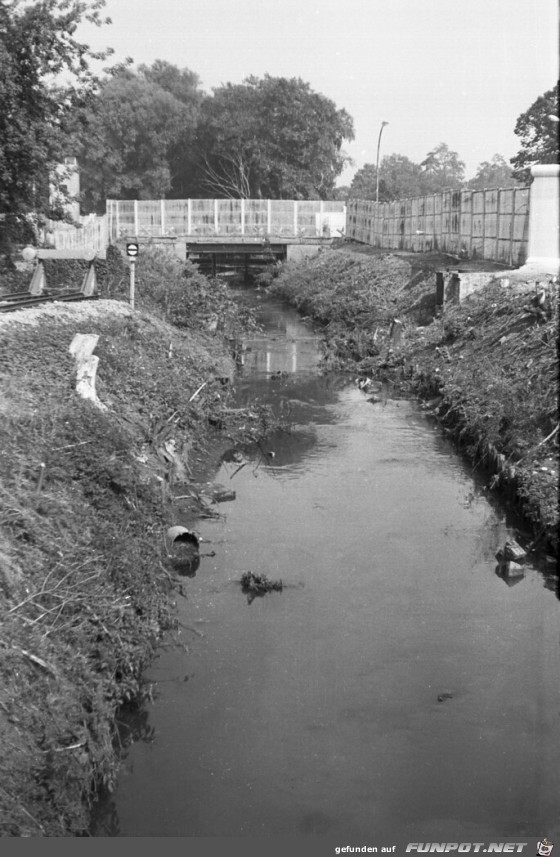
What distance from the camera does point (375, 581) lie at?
10703 mm

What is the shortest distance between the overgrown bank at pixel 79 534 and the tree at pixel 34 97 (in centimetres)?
581

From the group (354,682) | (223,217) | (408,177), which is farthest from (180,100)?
(354,682)

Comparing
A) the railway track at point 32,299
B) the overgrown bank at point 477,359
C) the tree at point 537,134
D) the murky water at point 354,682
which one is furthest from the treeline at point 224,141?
the murky water at point 354,682

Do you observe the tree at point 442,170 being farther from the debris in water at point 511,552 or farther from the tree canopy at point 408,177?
the debris in water at point 511,552

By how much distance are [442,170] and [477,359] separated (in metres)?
83.0

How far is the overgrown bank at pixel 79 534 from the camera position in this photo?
22.1ft

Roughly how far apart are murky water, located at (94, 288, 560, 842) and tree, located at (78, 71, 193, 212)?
1773 inches

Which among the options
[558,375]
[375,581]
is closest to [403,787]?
[375,581]

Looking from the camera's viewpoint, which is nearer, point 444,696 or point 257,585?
point 444,696

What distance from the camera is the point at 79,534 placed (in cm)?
923

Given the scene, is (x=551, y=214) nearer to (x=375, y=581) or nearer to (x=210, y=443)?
(x=210, y=443)

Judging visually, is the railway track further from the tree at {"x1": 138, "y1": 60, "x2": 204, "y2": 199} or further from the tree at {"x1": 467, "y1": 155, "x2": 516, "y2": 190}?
the tree at {"x1": 467, "y1": 155, "x2": 516, "y2": 190}

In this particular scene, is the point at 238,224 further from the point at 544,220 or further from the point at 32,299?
the point at 32,299

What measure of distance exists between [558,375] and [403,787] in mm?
8554
